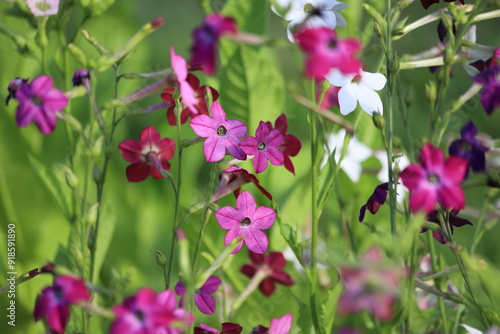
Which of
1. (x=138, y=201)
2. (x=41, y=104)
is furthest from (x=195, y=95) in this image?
(x=138, y=201)

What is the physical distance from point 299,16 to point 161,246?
2.02 ft

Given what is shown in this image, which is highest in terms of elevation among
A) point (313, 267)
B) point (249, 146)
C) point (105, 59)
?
point (105, 59)

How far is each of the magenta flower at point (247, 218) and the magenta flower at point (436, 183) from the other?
0.18 metres

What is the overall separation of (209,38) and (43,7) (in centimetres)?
37

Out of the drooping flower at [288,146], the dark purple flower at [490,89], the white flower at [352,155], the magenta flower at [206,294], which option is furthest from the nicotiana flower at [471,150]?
the white flower at [352,155]

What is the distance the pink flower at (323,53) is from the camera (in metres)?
0.41

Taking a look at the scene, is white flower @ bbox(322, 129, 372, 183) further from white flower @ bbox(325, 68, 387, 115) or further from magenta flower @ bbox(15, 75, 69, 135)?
magenta flower @ bbox(15, 75, 69, 135)

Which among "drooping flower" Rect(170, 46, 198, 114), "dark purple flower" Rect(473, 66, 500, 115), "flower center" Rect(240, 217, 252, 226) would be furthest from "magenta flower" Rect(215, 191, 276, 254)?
"dark purple flower" Rect(473, 66, 500, 115)

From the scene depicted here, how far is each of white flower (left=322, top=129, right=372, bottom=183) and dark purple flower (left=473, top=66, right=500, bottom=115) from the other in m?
0.40

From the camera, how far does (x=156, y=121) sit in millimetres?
1192

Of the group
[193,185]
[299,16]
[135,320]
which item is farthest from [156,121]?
[135,320]

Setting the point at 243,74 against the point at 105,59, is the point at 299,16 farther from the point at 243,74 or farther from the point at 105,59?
the point at 243,74

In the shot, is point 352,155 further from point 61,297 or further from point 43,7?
point 61,297

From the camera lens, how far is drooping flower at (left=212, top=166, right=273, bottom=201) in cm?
62
